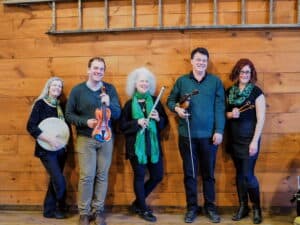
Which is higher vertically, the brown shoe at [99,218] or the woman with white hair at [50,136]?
Answer: the woman with white hair at [50,136]

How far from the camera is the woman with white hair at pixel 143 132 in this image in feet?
10.1

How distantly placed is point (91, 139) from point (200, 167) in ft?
2.73

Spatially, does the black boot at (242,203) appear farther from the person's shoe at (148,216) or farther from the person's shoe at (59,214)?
the person's shoe at (59,214)

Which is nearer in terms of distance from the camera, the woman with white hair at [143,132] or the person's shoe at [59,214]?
the woman with white hair at [143,132]

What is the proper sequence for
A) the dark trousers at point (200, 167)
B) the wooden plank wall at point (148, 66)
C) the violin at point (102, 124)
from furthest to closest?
1. the wooden plank wall at point (148, 66)
2. the dark trousers at point (200, 167)
3. the violin at point (102, 124)

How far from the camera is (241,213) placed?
3.14 metres

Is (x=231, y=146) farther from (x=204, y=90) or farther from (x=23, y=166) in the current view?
(x=23, y=166)

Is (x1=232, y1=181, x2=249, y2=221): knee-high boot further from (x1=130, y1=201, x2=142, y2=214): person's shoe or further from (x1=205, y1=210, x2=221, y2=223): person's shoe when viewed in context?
(x1=130, y1=201, x2=142, y2=214): person's shoe

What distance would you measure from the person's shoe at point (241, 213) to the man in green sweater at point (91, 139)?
978 millimetres

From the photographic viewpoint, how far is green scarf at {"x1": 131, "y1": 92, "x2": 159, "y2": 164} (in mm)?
3066

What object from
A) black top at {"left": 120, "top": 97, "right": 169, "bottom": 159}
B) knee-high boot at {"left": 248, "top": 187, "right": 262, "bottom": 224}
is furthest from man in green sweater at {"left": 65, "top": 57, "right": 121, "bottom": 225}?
knee-high boot at {"left": 248, "top": 187, "right": 262, "bottom": 224}

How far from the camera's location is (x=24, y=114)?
136 inches

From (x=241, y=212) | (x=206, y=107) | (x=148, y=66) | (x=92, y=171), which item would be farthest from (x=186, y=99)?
(x=241, y=212)

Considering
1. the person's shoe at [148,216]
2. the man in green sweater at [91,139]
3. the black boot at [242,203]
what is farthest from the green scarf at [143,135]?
the black boot at [242,203]
